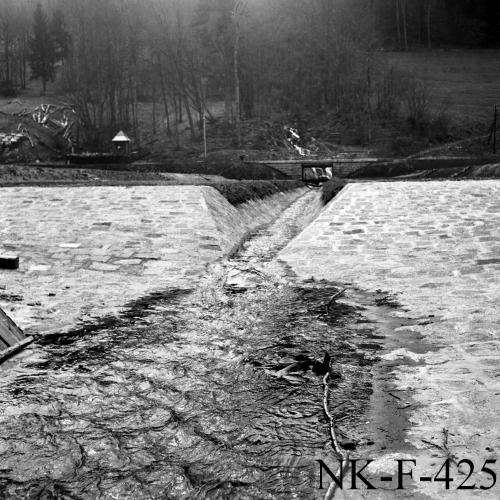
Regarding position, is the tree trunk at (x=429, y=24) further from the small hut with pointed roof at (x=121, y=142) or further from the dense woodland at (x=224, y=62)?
the small hut with pointed roof at (x=121, y=142)

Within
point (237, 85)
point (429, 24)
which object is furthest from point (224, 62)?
point (429, 24)

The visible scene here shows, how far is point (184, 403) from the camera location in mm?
4379

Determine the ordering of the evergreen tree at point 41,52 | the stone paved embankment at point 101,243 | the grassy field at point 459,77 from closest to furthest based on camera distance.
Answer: the stone paved embankment at point 101,243, the grassy field at point 459,77, the evergreen tree at point 41,52

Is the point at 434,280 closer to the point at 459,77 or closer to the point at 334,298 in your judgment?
the point at 334,298

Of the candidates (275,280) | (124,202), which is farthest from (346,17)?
(275,280)

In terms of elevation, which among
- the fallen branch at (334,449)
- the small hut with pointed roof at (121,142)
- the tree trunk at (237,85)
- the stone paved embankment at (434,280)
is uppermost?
the tree trunk at (237,85)

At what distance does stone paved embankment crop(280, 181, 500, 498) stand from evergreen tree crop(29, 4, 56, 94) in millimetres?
60323

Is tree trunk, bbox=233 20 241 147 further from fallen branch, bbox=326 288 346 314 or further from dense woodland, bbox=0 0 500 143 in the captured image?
fallen branch, bbox=326 288 346 314

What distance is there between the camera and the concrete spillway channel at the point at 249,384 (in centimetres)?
336

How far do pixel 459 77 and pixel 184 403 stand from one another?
198 feet

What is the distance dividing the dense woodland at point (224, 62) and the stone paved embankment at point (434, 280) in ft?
113

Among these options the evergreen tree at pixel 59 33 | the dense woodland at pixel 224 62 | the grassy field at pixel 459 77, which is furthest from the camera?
the evergreen tree at pixel 59 33

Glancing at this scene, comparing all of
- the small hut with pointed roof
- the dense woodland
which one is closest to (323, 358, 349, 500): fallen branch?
the small hut with pointed roof

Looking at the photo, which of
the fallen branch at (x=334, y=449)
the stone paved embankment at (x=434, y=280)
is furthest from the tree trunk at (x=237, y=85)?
the fallen branch at (x=334, y=449)
